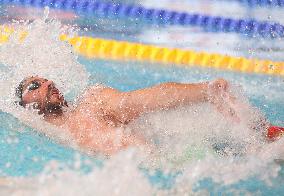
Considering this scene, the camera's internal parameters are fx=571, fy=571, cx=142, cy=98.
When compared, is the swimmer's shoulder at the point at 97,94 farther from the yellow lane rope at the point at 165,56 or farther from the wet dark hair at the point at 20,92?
the yellow lane rope at the point at 165,56

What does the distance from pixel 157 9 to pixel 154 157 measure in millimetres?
3016

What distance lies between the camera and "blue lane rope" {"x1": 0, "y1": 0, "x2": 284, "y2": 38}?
508 cm

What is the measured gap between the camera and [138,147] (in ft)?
8.89

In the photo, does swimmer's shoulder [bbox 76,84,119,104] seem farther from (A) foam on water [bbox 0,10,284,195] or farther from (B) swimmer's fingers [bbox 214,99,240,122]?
(B) swimmer's fingers [bbox 214,99,240,122]

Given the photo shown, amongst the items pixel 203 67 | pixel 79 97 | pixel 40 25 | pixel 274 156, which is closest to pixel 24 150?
pixel 79 97

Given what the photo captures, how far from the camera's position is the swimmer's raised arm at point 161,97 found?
2725 mm

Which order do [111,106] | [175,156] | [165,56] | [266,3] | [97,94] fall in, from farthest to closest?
[266,3]
[165,56]
[97,94]
[111,106]
[175,156]

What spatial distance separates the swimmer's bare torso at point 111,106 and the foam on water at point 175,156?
60 millimetres

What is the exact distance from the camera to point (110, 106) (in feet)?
9.34

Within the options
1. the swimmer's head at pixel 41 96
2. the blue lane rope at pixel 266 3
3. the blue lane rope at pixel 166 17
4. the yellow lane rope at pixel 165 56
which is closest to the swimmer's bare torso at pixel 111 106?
the swimmer's head at pixel 41 96

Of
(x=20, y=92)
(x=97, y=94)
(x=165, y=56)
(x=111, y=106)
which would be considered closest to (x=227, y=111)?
(x=111, y=106)

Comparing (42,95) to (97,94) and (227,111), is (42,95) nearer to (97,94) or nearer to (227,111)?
(97,94)

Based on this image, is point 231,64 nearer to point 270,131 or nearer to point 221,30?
point 221,30

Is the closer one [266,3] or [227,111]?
[227,111]
